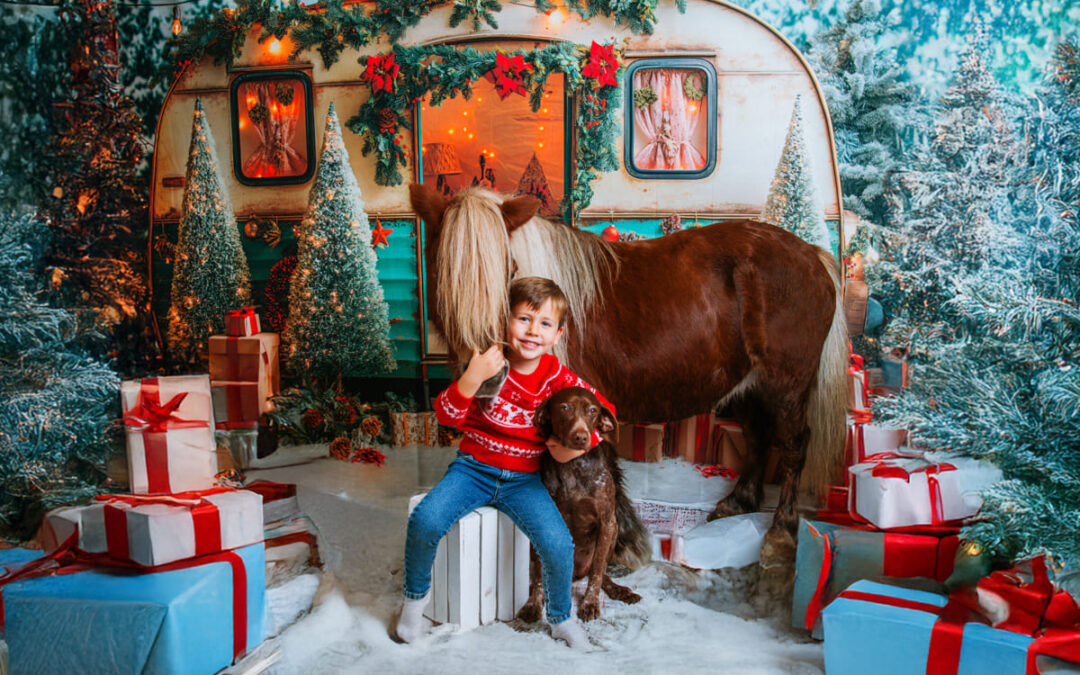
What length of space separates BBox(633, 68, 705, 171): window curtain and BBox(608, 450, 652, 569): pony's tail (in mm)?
1321

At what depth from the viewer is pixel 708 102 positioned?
116 inches

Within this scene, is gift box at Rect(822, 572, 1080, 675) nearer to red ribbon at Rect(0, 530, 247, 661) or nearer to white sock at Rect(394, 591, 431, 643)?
white sock at Rect(394, 591, 431, 643)

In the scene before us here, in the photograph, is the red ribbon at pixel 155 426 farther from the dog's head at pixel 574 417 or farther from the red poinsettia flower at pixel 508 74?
the red poinsettia flower at pixel 508 74

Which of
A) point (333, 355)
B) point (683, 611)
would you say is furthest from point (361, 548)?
point (683, 611)

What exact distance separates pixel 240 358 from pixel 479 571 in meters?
1.80

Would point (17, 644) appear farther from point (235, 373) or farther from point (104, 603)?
point (235, 373)

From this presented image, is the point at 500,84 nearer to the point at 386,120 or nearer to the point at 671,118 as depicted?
the point at 386,120

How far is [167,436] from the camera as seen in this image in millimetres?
2371

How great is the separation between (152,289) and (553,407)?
235 centimetres

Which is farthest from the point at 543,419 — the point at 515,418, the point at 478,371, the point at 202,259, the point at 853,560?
the point at 202,259

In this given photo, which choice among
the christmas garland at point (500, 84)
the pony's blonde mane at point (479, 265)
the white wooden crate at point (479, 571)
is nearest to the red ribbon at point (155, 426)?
the white wooden crate at point (479, 571)

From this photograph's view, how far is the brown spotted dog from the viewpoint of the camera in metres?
2.10

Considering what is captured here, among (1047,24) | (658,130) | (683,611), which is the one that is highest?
(1047,24)

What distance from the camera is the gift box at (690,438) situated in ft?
10.7
